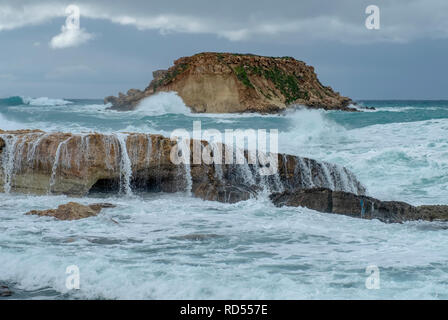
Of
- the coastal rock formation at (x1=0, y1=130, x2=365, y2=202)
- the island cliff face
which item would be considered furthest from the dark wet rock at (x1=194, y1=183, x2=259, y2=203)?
the island cliff face

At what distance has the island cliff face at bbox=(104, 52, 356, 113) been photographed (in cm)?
4509

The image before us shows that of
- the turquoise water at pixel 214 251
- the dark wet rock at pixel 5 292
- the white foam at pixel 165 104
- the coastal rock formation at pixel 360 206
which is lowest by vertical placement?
the dark wet rock at pixel 5 292

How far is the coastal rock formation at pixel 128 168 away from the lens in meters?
11.1

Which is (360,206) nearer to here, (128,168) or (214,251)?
(214,251)

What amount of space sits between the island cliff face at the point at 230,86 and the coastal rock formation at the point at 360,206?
34467 millimetres

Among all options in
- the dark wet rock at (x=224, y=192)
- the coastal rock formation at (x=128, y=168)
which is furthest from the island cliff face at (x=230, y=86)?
the dark wet rock at (x=224, y=192)

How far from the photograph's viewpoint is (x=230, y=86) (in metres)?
45.9

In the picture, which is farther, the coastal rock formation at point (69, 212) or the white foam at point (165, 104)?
the white foam at point (165, 104)

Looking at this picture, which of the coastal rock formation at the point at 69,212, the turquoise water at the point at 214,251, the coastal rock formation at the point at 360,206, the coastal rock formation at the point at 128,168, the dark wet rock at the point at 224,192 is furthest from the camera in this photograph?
the coastal rock formation at the point at 128,168

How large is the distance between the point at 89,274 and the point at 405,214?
18.7 feet

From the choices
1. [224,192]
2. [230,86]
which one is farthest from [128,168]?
[230,86]

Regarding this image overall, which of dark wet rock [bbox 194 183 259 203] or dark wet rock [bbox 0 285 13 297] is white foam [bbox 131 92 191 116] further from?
dark wet rock [bbox 0 285 13 297]

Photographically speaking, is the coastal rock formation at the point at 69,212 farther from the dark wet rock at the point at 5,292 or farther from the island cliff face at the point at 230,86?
the island cliff face at the point at 230,86
